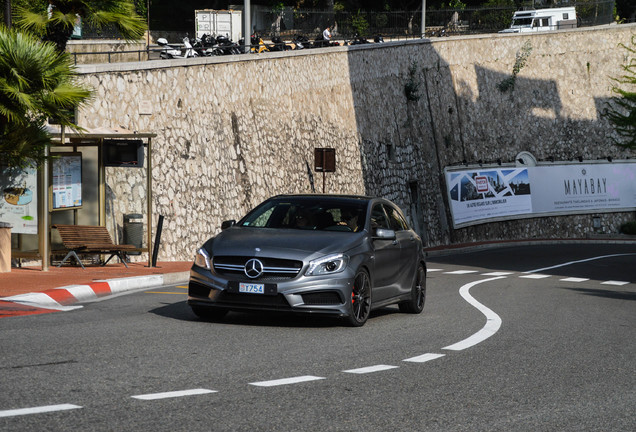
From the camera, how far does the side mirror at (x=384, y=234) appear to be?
39.9 feet

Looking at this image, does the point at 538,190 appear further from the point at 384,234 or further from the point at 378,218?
the point at 384,234

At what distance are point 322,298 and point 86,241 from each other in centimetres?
1024

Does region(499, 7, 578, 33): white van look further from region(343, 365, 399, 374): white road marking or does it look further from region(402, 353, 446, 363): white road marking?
region(343, 365, 399, 374): white road marking

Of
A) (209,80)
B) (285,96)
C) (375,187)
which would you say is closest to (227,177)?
(209,80)

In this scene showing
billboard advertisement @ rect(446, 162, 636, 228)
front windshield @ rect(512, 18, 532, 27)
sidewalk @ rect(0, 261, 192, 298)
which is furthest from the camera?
front windshield @ rect(512, 18, 532, 27)

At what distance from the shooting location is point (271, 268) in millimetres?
11039

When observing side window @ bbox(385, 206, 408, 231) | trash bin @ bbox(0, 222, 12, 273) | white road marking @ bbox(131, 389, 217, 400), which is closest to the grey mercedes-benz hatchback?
side window @ bbox(385, 206, 408, 231)

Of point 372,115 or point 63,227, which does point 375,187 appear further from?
point 63,227

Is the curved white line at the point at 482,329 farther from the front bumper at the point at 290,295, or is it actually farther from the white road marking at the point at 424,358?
the front bumper at the point at 290,295

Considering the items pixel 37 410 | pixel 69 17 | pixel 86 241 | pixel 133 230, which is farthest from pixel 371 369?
pixel 133 230

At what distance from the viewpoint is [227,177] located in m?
29.0

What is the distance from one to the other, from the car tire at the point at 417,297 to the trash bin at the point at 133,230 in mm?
10427

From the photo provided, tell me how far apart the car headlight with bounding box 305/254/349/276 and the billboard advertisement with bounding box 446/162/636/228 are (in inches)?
1347

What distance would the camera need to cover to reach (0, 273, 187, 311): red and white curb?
1348 centimetres
